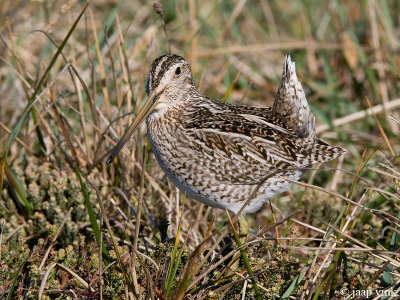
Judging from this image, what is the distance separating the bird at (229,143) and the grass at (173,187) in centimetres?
18

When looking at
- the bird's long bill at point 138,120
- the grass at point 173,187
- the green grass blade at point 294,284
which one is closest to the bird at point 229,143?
the bird's long bill at point 138,120

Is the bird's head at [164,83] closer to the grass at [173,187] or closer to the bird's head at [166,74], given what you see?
the bird's head at [166,74]

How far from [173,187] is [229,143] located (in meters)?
0.71

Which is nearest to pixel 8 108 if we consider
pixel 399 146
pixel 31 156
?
pixel 31 156

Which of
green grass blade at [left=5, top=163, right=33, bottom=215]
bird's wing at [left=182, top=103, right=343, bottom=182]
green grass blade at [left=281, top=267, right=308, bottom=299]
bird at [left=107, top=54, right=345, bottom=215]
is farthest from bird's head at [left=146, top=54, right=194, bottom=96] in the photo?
green grass blade at [left=281, top=267, right=308, bottom=299]

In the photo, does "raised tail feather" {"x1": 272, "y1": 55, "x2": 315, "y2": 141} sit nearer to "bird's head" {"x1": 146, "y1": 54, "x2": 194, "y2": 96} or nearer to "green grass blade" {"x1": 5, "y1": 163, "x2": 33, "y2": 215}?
"bird's head" {"x1": 146, "y1": 54, "x2": 194, "y2": 96}

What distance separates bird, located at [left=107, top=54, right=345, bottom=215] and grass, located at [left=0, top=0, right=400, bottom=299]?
180 millimetres

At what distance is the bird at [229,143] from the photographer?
460 cm

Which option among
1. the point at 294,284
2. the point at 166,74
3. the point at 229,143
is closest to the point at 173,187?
the point at 229,143

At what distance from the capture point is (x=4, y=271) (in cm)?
407

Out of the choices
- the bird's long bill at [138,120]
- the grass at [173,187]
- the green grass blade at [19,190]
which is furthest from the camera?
the green grass blade at [19,190]

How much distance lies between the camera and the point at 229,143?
466 centimetres

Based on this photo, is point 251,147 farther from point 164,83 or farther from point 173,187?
point 173,187

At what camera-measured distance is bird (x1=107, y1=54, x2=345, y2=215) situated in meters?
4.60
